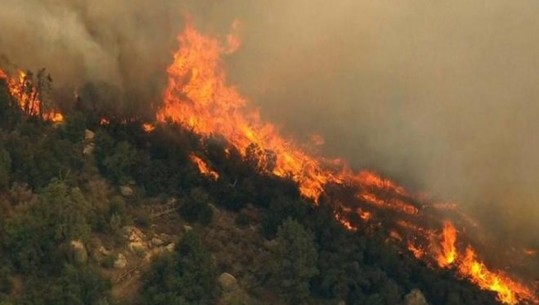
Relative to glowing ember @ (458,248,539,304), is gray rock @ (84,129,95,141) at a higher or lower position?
lower

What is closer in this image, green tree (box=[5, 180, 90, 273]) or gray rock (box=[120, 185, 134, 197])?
green tree (box=[5, 180, 90, 273])

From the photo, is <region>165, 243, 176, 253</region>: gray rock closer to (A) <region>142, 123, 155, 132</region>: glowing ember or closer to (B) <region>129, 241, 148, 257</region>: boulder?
(B) <region>129, 241, 148, 257</region>: boulder

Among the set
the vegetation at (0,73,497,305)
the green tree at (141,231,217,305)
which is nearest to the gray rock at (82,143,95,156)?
the vegetation at (0,73,497,305)

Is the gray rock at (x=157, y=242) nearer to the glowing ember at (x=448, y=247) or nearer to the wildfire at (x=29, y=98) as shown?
the wildfire at (x=29, y=98)

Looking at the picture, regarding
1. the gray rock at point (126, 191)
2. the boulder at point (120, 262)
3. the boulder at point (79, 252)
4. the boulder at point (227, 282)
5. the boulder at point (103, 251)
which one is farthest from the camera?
the gray rock at point (126, 191)

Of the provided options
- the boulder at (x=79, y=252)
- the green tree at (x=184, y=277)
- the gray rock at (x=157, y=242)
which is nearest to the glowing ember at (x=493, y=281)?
the green tree at (x=184, y=277)

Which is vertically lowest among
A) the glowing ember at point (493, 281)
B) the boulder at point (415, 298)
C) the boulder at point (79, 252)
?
the boulder at point (79, 252)
